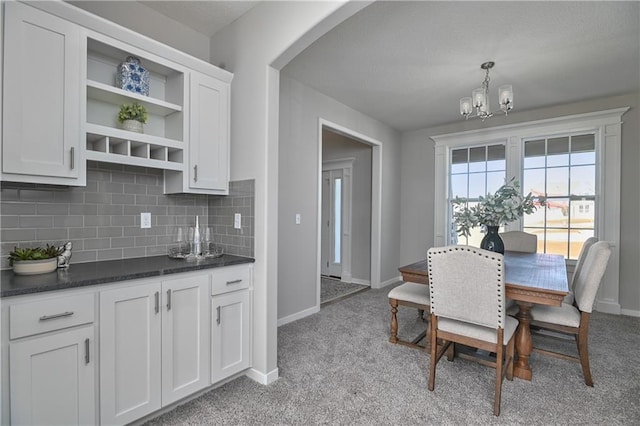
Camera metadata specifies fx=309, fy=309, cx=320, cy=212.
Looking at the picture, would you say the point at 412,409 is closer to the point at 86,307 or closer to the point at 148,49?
the point at 86,307

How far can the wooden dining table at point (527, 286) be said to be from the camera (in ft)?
6.48

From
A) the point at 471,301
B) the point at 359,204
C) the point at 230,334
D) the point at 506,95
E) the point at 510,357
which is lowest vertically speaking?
the point at 510,357

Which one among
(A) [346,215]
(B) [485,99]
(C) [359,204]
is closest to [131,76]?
(B) [485,99]

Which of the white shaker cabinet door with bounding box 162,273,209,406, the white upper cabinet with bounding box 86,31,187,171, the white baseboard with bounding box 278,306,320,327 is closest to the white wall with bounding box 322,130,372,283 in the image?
the white baseboard with bounding box 278,306,320,327

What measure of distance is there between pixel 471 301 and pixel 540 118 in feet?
11.9

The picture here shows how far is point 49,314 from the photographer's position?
1.41 metres

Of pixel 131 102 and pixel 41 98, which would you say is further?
pixel 131 102

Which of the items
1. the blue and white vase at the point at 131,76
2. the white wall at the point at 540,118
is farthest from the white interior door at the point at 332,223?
the blue and white vase at the point at 131,76

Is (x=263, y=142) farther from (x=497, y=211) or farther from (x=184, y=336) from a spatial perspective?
(x=497, y=211)

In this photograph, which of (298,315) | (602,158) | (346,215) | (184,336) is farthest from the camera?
(346,215)

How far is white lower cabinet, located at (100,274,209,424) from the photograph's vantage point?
1604 mm

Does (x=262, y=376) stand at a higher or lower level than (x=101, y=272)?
lower

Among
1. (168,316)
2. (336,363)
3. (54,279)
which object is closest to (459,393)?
(336,363)

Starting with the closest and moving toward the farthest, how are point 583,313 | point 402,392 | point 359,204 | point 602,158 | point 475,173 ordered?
1. point 402,392
2. point 583,313
3. point 602,158
4. point 475,173
5. point 359,204
